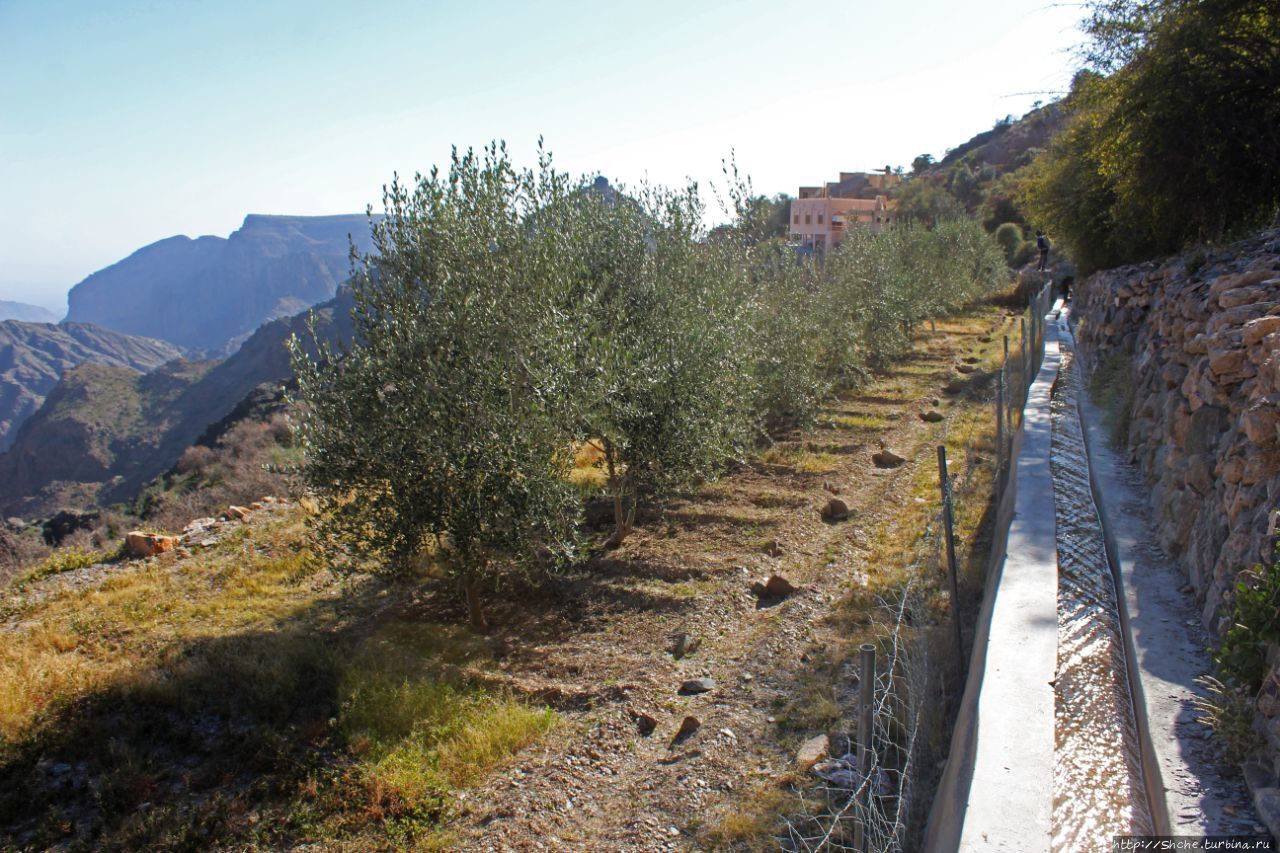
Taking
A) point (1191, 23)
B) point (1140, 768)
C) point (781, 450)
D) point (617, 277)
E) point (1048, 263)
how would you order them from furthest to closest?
point (1048, 263), point (781, 450), point (617, 277), point (1191, 23), point (1140, 768)

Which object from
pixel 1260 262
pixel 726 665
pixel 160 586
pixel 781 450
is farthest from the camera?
pixel 781 450

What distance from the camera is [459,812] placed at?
5.34m

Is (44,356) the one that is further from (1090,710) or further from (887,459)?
(1090,710)

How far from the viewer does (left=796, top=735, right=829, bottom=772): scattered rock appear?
16.7ft

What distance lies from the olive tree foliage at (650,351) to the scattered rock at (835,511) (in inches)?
62.0

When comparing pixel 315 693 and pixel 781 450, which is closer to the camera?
pixel 315 693

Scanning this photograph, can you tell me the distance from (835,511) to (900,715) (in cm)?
549

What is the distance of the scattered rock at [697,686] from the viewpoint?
651 centimetres

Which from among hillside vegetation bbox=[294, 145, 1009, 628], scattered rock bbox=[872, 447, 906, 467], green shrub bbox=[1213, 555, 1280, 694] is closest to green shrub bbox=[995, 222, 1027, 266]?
scattered rock bbox=[872, 447, 906, 467]

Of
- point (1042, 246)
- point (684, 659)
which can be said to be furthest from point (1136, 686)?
point (1042, 246)

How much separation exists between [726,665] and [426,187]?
575cm

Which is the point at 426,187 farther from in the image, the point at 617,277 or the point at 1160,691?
the point at 1160,691

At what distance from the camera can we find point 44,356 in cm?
12531

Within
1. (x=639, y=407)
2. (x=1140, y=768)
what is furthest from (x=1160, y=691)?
(x=639, y=407)
